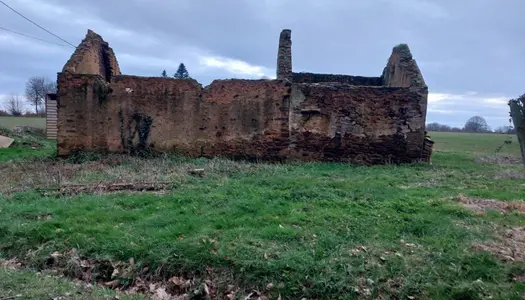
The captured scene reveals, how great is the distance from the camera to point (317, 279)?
4.77m

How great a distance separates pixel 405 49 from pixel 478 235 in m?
12.1

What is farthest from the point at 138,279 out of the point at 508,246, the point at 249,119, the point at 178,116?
the point at 249,119

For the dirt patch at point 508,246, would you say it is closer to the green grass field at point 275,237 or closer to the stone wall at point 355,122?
the green grass field at point 275,237

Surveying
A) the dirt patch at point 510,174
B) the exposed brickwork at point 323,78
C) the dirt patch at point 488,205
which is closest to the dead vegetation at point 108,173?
the dirt patch at point 488,205

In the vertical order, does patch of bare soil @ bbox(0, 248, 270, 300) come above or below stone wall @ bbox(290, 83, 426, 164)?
below

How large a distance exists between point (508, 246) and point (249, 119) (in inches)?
372

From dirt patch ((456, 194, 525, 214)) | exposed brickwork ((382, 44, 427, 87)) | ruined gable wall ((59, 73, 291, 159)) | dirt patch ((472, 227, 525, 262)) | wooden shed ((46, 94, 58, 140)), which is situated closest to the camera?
dirt patch ((472, 227, 525, 262))

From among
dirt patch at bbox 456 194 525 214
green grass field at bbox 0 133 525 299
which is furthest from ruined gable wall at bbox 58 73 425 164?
dirt patch at bbox 456 194 525 214

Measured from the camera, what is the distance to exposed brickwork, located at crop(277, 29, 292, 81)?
54.2ft

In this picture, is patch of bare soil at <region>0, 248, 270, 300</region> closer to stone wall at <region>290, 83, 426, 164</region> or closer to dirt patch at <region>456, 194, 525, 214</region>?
dirt patch at <region>456, 194, 525, 214</region>

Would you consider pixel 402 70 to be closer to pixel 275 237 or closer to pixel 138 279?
pixel 275 237

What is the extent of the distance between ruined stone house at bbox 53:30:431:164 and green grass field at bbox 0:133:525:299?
4272 mm

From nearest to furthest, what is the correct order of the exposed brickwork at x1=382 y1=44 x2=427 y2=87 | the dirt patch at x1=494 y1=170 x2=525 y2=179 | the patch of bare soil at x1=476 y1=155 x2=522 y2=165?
the dirt patch at x1=494 y1=170 x2=525 y2=179
the exposed brickwork at x1=382 y1=44 x2=427 y2=87
the patch of bare soil at x1=476 y1=155 x2=522 y2=165

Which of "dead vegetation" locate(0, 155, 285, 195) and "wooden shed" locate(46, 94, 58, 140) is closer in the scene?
"dead vegetation" locate(0, 155, 285, 195)
